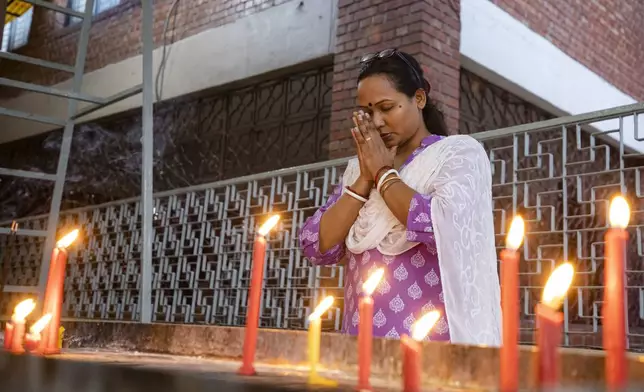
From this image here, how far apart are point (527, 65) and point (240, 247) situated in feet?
10.4

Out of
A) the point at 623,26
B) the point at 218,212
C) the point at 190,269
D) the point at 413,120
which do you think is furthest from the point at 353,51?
the point at 623,26

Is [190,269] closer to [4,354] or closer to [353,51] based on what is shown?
[353,51]

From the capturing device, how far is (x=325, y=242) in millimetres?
1821

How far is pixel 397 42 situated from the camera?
5.18m

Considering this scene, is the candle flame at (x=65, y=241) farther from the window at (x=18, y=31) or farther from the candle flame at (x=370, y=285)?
the window at (x=18, y=31)

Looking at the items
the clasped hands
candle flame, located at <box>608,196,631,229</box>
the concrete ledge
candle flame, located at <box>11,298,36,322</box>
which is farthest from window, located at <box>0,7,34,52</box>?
candle flame, located at <box>608,196,631,229</box>

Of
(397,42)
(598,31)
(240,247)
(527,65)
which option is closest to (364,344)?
(397,42)

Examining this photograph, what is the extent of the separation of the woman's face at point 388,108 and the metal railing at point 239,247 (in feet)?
6.88

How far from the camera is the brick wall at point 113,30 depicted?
6781 millimetres

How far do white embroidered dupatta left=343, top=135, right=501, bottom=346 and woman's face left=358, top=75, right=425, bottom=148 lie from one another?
0.09 meters

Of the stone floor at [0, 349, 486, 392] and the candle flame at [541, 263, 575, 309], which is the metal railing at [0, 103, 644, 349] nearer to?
the candle flame at [541, 263, 575, 309]

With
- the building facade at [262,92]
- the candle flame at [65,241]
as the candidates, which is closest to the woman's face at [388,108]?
the candle flame at [65,241]

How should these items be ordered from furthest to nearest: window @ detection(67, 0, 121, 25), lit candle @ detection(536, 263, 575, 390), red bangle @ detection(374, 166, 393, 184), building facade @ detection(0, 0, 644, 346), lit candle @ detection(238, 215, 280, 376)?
1. window @ detection(67, 0, 121, 25)
2. building facade @ detection(0, 0, 644, 346)
3. red bangle @ detection(374, 166, 393, 184)
4. lit candle @ detection(238, 215, 280, 376)
5. lit candle @ detection(536, 263, 575, 390)

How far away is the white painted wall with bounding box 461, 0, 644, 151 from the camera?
565 cm
